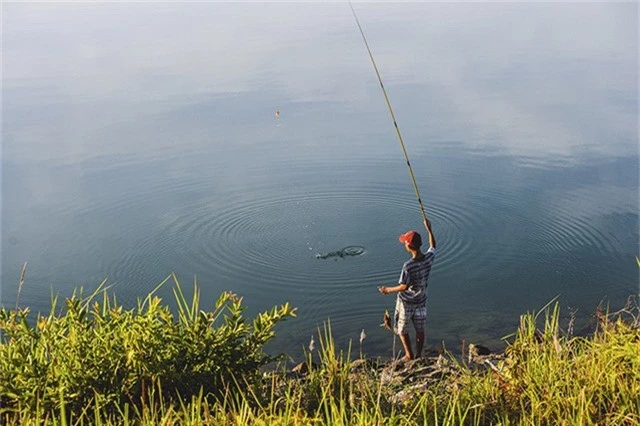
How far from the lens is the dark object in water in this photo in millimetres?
10326

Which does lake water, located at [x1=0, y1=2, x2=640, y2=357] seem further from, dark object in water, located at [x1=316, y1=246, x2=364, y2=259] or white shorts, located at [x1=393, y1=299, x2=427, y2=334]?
white shorts, located at [x1=393, y1=299, x2=427, y2=334]

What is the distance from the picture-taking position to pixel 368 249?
1049cm

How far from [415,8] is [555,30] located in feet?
63.2

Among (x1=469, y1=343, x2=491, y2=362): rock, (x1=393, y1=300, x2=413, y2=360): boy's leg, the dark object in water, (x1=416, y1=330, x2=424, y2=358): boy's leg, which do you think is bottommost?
the dark object in water

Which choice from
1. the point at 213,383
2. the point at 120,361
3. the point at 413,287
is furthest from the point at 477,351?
the point at 120,361

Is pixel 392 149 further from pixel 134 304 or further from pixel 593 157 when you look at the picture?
pixel 134 304

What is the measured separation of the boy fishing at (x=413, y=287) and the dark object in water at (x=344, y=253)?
3.46 m

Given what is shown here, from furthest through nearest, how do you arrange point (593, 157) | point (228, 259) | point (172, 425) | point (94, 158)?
point (94, 158) → point (593, 157) → point (228, 259) → point (172, 425)

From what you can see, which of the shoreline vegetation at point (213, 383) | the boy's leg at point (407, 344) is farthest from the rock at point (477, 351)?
the shoreline vegetation at point (213, 383)

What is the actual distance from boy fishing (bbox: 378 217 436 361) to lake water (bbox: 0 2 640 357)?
4.44 ft

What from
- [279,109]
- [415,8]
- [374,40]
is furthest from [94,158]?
[415,8]

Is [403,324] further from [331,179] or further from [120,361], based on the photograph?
[331,179]

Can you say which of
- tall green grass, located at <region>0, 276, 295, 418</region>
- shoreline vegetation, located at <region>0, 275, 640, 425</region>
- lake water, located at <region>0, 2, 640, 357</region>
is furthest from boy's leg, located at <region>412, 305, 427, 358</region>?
tall green grass, located at <region>0, 276, 295, 418</region>

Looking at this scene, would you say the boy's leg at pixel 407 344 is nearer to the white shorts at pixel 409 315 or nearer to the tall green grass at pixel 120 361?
the white shorts at pixel 409 315
